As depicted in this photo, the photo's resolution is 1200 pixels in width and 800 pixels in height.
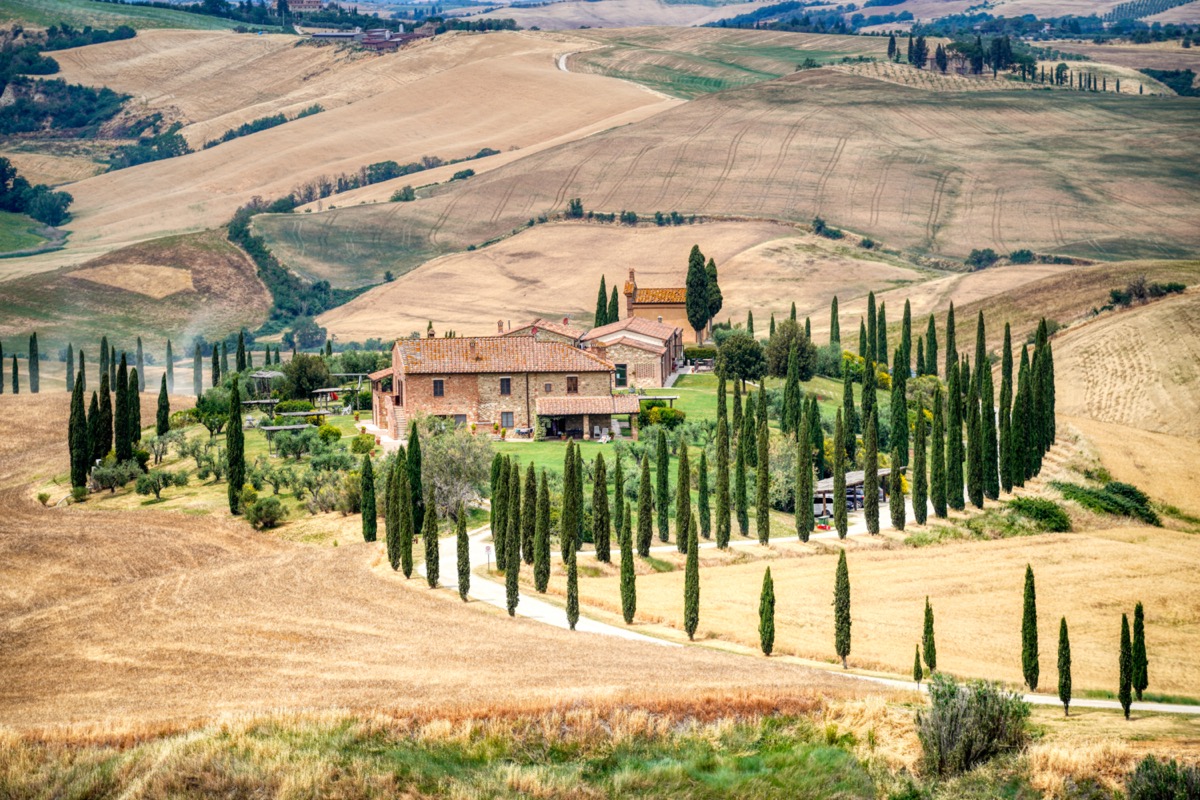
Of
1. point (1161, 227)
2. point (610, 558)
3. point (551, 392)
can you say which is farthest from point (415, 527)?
point (1161, 227)

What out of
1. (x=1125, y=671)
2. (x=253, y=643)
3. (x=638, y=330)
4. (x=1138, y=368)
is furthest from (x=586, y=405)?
(x=1125, y=671)

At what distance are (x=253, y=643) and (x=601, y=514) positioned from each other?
57.8 ft

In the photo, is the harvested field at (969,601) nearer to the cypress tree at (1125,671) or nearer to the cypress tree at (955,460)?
the cypress tree at (1125,671)

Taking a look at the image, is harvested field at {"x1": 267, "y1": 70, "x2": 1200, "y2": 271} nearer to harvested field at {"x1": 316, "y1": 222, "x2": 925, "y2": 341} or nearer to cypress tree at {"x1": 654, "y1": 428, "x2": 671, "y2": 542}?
harvested field at {"x1": 316, "y1": 222, "x2": 925, "y2": 341}

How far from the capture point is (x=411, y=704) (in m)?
34.9

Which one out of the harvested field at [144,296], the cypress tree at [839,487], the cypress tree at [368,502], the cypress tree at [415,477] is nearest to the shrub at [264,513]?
the cypress tree at [368,502]

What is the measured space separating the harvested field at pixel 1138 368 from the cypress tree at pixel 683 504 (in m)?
39.0

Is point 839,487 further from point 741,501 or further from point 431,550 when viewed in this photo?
point 431,550

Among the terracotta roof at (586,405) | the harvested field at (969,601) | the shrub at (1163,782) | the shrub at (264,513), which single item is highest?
the shrub at (1163,782)

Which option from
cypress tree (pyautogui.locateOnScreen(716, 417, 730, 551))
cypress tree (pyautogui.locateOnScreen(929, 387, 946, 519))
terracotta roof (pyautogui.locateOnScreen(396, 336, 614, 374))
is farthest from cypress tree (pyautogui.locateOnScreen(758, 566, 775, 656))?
terracotta roof (pyautogui.locateOnScreen(396, 336, 614, 374))

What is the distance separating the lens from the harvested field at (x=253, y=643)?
120ft

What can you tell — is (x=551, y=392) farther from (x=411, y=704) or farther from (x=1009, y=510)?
(x=411, y=704)

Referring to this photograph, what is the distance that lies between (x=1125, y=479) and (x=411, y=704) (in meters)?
49.2

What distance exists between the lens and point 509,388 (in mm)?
81812
